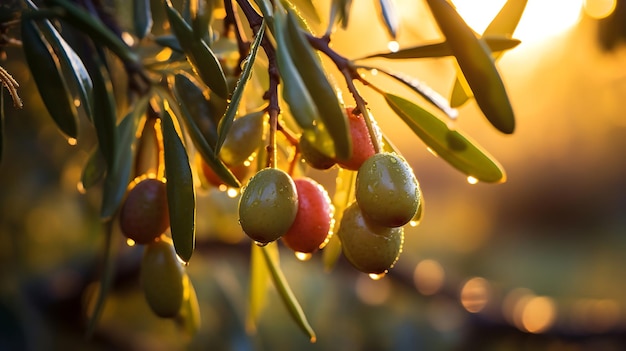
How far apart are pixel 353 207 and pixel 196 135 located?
12cm

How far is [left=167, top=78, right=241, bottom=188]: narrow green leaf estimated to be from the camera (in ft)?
1.55

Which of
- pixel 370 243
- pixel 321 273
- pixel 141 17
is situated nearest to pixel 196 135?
pixel 370 243

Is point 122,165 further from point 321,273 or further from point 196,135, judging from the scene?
point 321,273

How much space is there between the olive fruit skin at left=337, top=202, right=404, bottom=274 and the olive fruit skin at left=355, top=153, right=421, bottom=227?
4cm

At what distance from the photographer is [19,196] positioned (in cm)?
153

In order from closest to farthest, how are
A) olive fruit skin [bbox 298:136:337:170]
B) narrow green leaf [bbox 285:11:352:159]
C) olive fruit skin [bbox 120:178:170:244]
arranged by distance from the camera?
narrow green leaf [bbox 285:11:352:159] → olive fruit skin [bbox 298:136:337:170] → olive fruit skin [bbox 120:178:170:244]

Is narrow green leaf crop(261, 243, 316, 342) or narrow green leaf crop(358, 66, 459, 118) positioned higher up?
narrow green leaf crop(358, 66, 459, 118)

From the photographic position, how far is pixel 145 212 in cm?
55

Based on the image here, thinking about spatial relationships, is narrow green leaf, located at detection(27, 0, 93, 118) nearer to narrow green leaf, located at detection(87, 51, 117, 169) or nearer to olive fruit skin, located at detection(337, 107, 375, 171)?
narrow green leaf, located at detection(87, 51, 117, 169)

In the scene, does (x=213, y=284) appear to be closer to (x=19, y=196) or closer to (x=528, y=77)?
(x=19, y=196)

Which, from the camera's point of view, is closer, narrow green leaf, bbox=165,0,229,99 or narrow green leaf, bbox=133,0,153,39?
narrow green leaf, bbox=165,0,229,99

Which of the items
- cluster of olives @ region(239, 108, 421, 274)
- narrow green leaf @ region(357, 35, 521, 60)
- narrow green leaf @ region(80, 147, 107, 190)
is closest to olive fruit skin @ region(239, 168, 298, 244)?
cluster of olives @ region(239, 108, 421, 274)

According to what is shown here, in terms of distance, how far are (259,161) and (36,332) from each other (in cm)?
106

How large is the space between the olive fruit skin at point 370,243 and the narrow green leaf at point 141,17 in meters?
0.34
